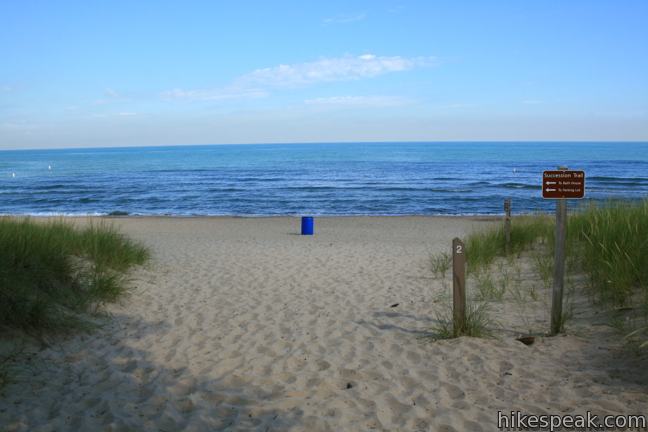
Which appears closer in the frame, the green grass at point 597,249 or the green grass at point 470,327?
the green grass at point 470,327

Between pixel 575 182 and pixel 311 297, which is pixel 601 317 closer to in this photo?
pixel 575 182

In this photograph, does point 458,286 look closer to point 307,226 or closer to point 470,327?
point 470,327

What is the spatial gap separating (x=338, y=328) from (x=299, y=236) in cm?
955

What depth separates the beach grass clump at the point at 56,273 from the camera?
559 centimetres

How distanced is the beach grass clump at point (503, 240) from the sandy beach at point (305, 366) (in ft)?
4.09

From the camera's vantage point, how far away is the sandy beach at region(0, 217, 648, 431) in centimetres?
398

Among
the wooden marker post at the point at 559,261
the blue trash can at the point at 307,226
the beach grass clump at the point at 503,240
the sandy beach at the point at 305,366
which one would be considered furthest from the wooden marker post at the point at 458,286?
the blue trash can at the point at 307,226

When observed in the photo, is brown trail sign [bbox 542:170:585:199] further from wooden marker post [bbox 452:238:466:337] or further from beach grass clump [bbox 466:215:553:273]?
beach grass clump [bbox 466:215:553:273]

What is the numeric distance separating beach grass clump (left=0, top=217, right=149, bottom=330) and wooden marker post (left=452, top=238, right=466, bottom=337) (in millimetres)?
3875

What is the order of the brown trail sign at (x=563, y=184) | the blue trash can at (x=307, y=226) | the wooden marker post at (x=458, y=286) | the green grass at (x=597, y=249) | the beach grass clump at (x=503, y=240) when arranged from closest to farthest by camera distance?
the brown trail sign at (x=563, y=184)
the wooden marker post at (x=458, y=286)
the green grass at (x=597, y=249)
the beach grass clump at (x=503, y=240)
the blue trash can at (x=307, y=226)

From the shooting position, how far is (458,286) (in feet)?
18.2

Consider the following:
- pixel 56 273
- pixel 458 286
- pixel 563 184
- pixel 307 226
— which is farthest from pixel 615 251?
pixel 307 226

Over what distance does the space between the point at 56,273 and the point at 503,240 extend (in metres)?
7.33

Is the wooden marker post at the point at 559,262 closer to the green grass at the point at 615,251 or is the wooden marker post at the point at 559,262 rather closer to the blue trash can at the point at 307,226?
the green grass at the point at 615,251
